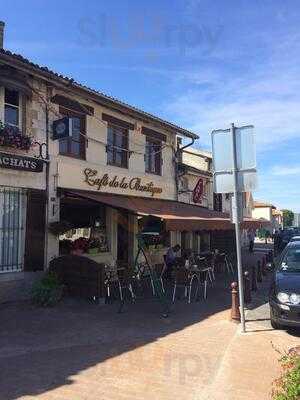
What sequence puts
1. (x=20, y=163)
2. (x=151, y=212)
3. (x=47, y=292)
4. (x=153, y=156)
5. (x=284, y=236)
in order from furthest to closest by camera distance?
(x=284, y=236) → (x=153, y=156) → (x=151, y=212) → (x=20, y=163) → (x=47, y=292)

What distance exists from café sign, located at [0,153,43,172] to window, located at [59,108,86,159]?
174cm

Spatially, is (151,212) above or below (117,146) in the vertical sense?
below

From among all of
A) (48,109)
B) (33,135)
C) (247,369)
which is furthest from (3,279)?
(247,369)

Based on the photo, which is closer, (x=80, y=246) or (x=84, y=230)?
(x=80, y=246)

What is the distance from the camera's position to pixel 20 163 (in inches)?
448

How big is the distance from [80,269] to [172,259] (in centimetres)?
453

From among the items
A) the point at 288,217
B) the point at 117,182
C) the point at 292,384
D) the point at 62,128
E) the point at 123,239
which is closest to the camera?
the point at 292,384

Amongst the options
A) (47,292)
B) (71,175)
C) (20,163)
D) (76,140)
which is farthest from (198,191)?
(47,292)

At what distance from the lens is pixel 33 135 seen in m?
12.2

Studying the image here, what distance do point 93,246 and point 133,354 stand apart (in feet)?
25.1

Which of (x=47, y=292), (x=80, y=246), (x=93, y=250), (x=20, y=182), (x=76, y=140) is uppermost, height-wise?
(x=76, y=140)

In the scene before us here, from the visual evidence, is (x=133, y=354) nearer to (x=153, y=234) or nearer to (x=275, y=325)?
(x=275, y=325)

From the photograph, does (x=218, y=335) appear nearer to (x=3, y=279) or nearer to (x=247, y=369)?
(x=247, y=369)

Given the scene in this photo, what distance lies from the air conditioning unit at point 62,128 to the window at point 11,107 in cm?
100
